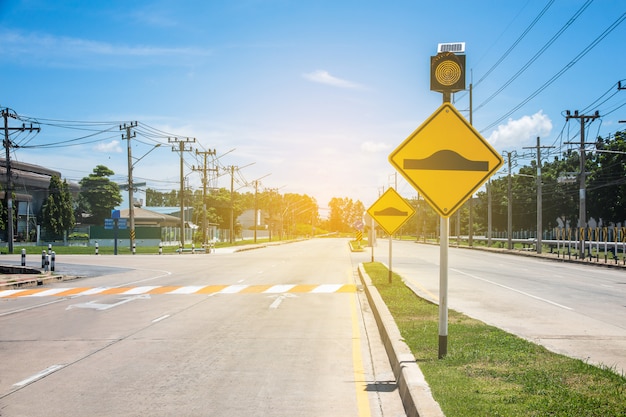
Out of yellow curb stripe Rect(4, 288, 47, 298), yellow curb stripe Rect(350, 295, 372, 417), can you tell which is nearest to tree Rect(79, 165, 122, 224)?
yellow curb stripe Rect(4, 288, 47, 298)

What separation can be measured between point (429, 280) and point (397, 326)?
1296 centimetres

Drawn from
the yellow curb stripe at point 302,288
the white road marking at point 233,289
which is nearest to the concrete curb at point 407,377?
the yellow curb stripe at point 302,288

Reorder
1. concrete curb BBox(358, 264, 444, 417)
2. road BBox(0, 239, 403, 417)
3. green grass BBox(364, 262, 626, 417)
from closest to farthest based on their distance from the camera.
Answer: green grass BBox(364, 262, 626, 417) < concrete curb BBox(358, 264, 444, 417) < road BBox(0, 239, 403, 417)

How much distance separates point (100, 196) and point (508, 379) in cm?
9639

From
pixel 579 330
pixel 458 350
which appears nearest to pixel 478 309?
pixel 579 330

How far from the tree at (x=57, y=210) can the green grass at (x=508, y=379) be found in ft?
236

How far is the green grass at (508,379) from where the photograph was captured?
5.55m

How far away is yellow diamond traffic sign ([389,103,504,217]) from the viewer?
795 centimetres

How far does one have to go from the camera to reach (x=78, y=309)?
15.0m

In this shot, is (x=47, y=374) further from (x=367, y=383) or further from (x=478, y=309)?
(x=478, y=309)

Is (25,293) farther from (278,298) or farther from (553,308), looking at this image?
(553,308)

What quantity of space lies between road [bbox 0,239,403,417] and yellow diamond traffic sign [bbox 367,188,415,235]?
7.91ft

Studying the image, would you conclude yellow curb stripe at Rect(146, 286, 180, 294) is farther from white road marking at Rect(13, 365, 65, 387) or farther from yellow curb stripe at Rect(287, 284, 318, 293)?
white road marking at Rect(13, 365, 65, 387)

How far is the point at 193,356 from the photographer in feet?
30.0
